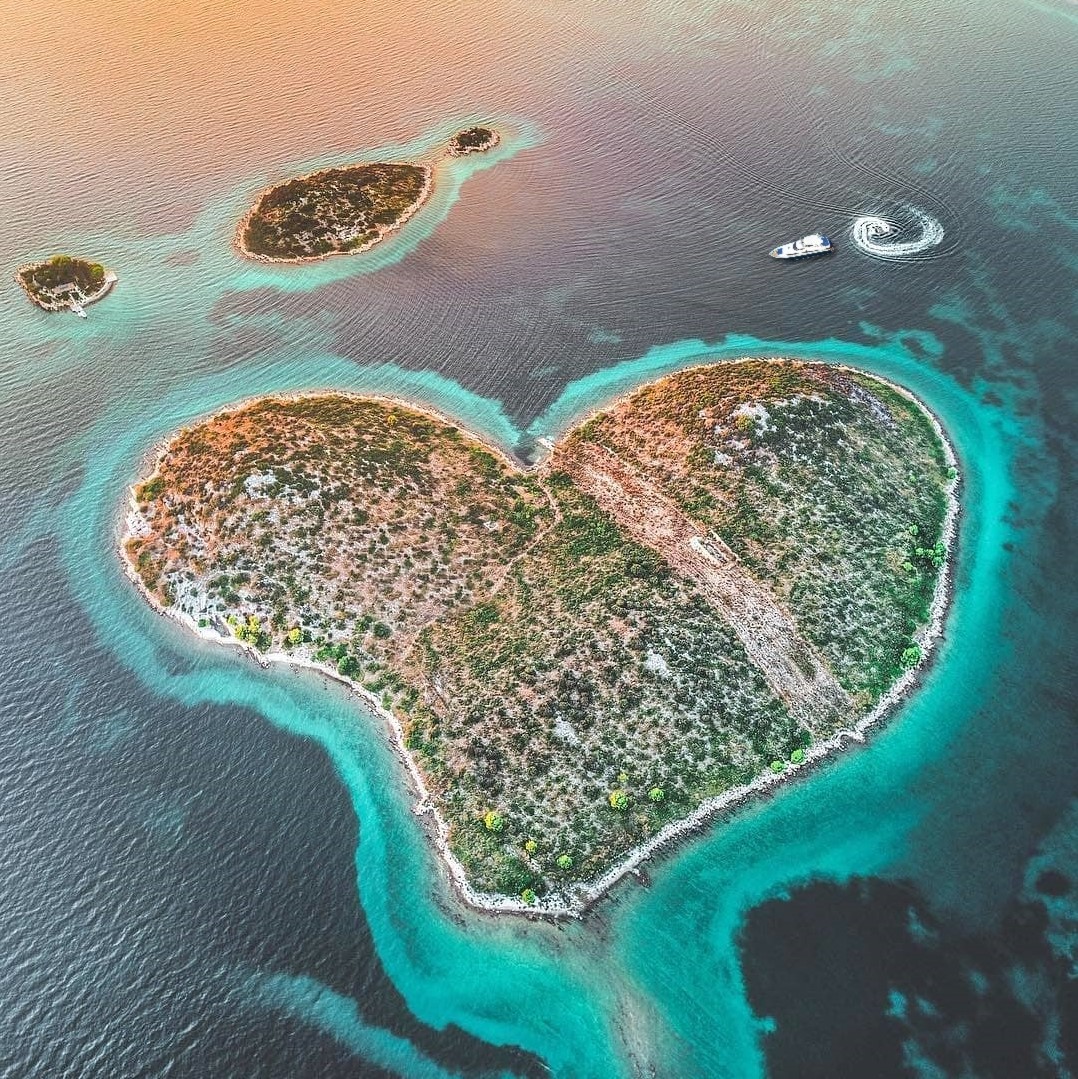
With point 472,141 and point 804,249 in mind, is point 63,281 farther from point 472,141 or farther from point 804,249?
point 804,249

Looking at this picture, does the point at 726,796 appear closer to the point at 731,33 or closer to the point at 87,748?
the point at 87,748

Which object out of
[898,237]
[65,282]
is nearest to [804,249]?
[898,237]

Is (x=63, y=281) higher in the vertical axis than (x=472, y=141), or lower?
lower

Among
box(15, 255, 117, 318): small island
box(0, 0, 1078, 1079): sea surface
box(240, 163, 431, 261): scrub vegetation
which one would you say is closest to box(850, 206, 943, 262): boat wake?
box(0, 0, 1078, 1079): sea surface

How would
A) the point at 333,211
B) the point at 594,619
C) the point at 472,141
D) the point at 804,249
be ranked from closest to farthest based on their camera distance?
1. the point at 594,619
2. the point at 804,249
3. the point at 333,211
4. the point at 472,141

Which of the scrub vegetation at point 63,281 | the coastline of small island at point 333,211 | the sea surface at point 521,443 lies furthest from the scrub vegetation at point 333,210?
the scrub vegetation at point 63,281

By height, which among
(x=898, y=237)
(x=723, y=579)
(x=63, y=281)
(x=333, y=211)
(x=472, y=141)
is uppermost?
(x=898, y=237)
